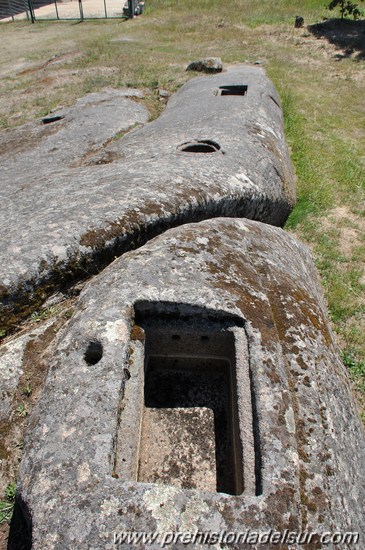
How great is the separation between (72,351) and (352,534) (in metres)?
2.72

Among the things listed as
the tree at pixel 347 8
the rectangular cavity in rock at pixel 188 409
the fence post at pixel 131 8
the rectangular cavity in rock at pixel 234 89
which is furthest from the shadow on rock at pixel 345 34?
the rectangular cavity in rock at pixel 188 409

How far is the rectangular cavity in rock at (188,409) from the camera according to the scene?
351cm

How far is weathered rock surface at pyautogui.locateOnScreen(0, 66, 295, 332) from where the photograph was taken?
5.16m

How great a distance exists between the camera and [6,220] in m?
5.85

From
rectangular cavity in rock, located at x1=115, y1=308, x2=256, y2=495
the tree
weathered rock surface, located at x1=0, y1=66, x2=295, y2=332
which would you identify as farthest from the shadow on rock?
rectangular cavity in rock, located at x1=115, y1=308, x2=256, y2=495

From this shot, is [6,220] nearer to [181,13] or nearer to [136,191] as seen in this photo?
[136,191]

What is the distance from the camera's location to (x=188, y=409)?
4312mm

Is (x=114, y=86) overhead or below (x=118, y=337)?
below

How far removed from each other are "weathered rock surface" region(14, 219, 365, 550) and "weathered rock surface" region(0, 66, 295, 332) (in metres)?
0.74

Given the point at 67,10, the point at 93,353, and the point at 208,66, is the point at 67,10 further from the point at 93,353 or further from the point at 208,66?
the point at 93,353

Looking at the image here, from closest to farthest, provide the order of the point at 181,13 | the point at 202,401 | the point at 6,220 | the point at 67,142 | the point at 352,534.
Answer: the point at 352,534
the point at 202,401
the point at 6,220
the point at 67,142
the point at 181,13

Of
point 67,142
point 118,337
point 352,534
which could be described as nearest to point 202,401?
point 118,337

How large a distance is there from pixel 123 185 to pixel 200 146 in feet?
9.01

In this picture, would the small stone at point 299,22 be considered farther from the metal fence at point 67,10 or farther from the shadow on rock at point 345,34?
the metal fence at point 67,10
